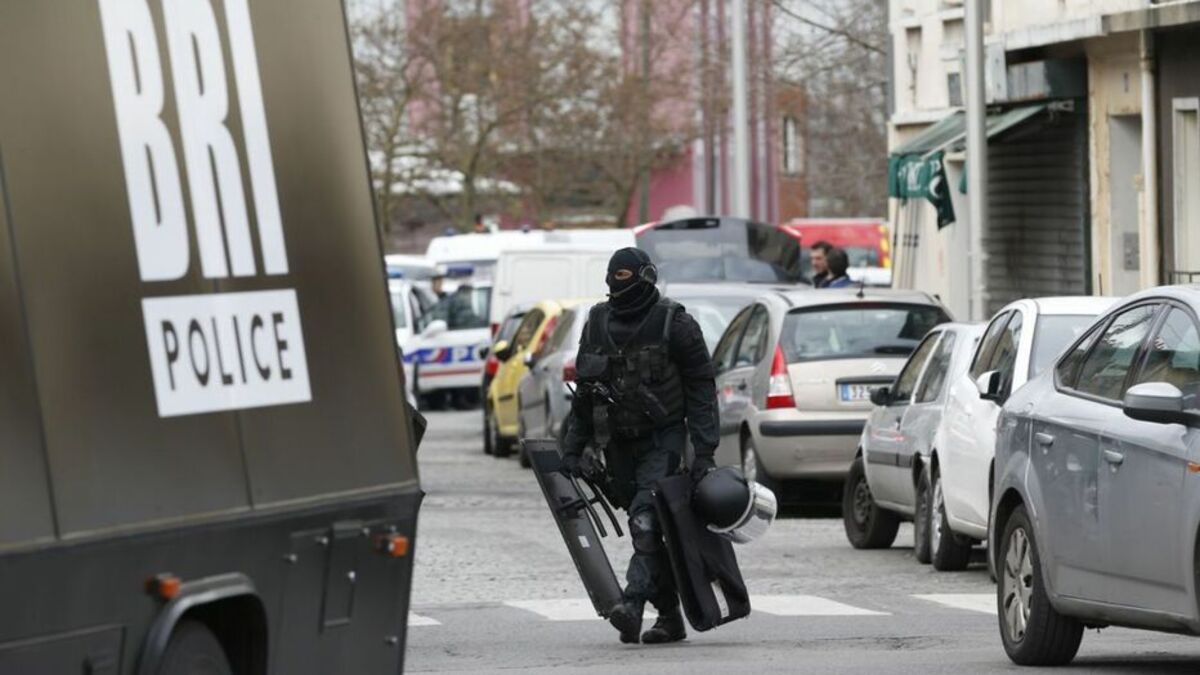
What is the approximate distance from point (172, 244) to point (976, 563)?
1123 centimetres

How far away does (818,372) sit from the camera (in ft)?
69.5

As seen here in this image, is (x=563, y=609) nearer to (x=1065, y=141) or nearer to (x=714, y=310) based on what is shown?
(x=714, y=310)

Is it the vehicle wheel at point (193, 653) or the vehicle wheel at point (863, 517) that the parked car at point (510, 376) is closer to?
the vehicle wheel at point (863, 517)

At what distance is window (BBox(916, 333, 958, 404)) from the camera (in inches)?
710

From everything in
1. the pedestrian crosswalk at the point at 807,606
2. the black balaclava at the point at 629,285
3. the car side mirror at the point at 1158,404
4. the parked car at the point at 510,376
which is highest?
the black balaclava at the point at 629,285

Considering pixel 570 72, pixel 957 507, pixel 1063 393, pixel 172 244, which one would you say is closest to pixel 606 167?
pixel 570 72

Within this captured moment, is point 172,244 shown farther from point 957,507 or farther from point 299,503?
point 957,507

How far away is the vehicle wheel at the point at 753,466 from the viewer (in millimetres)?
21312

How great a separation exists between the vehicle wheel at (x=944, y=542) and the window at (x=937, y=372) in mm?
775

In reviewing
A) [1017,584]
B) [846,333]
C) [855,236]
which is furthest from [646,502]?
[855,236]

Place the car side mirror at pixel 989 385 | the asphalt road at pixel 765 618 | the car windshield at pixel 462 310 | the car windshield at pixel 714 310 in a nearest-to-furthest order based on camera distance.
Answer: the asphalt road at pixel 765 618
the car side mirror at pixel 989 385
the car windshield at pixel 714 310
the car windshield at pixel 462 310

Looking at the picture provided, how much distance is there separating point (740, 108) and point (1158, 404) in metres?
32.4

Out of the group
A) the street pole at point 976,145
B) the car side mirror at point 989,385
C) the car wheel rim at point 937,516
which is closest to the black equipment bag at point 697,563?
the car side mirror at point 989,385

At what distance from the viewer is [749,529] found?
41.6 feet
